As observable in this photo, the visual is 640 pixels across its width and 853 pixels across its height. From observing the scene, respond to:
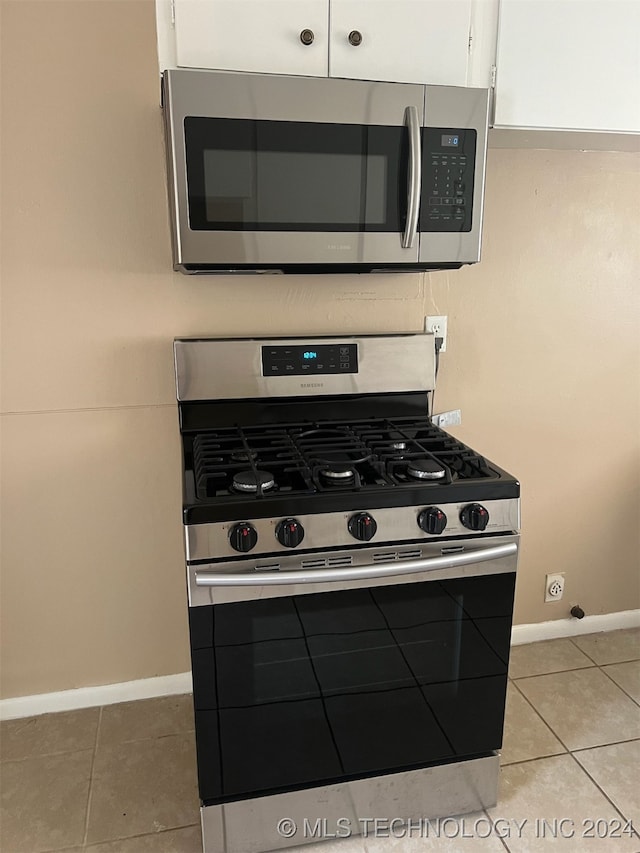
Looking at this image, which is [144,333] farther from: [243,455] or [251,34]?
[251,34]

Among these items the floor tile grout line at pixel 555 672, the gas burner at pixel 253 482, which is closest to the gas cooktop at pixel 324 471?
the gas burner at pixel 253 482

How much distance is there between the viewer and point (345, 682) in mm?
1438

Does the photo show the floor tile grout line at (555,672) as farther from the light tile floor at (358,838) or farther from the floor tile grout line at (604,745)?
the floor tile grout line at (604,745)

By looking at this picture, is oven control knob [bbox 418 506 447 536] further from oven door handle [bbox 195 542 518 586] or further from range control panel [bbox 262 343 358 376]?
range control panel [bbox 262 343 358 376]

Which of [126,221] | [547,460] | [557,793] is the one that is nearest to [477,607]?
[557,793]

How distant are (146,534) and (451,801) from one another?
1.07m

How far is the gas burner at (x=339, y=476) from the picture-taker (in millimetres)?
1392

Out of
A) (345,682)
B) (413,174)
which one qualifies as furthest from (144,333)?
(345,682)

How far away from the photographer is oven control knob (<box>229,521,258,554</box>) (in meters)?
1.28

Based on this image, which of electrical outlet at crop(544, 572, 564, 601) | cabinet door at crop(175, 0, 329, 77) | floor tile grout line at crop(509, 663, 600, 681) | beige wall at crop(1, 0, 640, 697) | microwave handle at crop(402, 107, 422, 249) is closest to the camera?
cabinet door at crop(175, 0, 329, 77)

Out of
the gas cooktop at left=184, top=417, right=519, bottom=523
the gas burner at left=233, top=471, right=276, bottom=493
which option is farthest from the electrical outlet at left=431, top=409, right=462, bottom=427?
the gas burner at left=233, top=471, right=276, bottom=493

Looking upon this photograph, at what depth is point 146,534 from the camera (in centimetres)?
193

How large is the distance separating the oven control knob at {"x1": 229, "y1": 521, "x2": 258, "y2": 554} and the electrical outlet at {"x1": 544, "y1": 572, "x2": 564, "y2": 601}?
1376mm

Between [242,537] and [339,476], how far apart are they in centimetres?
25
